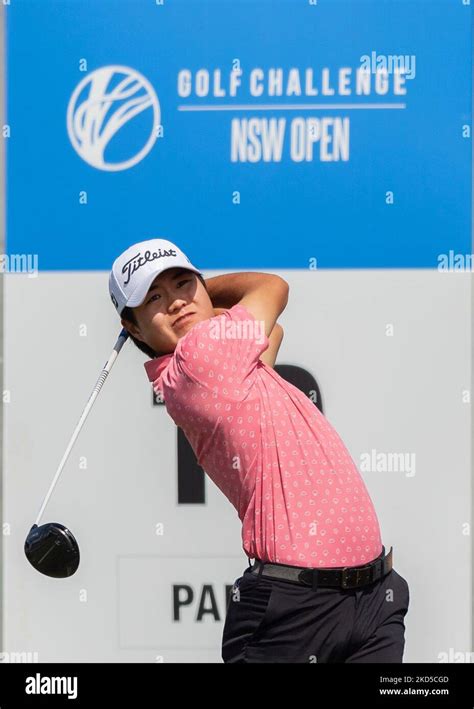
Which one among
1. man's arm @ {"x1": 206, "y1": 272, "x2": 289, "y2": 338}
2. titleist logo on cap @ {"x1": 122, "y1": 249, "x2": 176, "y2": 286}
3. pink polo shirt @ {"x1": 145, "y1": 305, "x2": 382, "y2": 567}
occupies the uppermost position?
titleist logo on cap @ {"x1": 122, "y1": 249, "x2": 176, "y2": 286}

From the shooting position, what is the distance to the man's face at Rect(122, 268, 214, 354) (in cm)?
186

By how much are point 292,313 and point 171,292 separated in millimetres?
447

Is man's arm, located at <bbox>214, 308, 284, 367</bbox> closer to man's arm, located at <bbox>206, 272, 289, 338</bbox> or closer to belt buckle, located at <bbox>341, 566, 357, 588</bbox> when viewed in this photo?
man's arm, located at <bbox>206, 272, 289, 338</bbox>

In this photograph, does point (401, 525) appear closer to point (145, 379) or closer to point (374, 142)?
point (145, 379)

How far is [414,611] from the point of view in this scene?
2.22 metres

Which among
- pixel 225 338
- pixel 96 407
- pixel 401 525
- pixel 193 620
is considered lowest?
pixel 193 620

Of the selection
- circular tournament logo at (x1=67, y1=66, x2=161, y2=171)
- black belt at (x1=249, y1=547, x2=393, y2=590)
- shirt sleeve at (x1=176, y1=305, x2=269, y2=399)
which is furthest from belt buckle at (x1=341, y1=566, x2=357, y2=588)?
circular tournament logo at (x1=67, y1=66, x2=161, y2=171)

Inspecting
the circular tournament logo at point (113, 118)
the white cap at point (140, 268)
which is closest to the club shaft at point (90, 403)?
the white cap at point (140, 268)

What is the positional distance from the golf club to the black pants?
0.49 meters

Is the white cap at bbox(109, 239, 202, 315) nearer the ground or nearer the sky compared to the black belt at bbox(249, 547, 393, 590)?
nearer the sky

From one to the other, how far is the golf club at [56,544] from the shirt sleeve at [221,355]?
0.39 meters

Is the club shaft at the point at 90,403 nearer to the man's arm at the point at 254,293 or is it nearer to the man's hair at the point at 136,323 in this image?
the man's hair at the point at 136,323

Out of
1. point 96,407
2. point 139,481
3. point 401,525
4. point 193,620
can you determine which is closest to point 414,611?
point 401,525

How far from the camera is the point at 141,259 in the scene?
1857 mm
